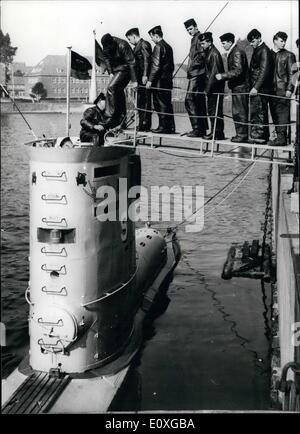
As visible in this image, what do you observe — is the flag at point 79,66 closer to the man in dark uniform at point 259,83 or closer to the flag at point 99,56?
the flag at point 99,56

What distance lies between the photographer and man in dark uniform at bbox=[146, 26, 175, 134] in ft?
53.6

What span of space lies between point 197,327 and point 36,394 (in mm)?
9328

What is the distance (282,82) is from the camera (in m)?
15.5

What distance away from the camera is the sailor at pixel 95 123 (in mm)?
15047

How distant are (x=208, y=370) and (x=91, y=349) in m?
4.73

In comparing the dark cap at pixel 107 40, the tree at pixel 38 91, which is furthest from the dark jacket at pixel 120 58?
the tree at pixel 38 91

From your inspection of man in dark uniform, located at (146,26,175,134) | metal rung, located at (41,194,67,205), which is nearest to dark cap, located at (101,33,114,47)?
man in dark uniform, located at (146,26,175,134)

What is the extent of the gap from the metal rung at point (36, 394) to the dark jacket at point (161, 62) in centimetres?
912

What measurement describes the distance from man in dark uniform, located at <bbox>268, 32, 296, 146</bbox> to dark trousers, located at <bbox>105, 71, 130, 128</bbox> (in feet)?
14.3

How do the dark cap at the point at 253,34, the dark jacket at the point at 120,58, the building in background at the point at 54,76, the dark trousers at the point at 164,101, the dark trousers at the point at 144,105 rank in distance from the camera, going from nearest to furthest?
1. the dark cap at the point at 253,34
2. the dark jacket at the point at 120,58
3. the dark trousers at the point at 164,101
4. the dark trousers at the point at 144,105
5. the building in background at the point at 54,76

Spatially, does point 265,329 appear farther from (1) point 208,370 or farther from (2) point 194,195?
(2) point 194,195

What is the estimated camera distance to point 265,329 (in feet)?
68.9

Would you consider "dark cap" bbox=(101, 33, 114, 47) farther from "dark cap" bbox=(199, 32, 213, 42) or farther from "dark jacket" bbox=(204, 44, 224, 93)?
"dark jacket" bbox=(204, 44, 224, 93)

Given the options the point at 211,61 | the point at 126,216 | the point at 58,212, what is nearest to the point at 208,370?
the point at 126,216
